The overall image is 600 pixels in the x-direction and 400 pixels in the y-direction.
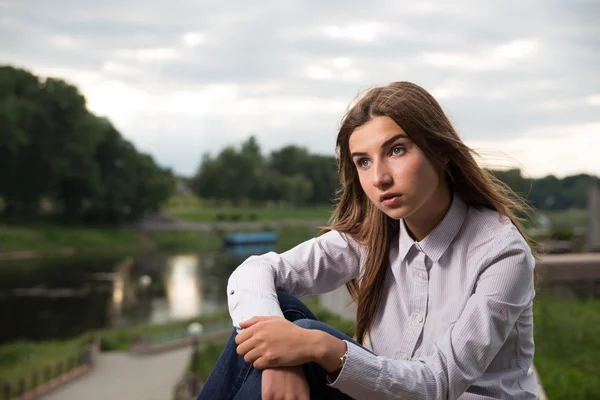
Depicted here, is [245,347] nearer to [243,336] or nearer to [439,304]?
[243,336]

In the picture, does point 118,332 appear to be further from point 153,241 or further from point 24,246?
point 153,241

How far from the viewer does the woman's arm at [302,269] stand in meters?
1.14

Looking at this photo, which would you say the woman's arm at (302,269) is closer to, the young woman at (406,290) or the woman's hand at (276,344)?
the young woman at (406,290)

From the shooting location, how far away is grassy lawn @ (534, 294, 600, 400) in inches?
101

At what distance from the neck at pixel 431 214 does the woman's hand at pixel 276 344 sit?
0.97 feet

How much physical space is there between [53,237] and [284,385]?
27.8 metres

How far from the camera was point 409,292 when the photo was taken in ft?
3.79

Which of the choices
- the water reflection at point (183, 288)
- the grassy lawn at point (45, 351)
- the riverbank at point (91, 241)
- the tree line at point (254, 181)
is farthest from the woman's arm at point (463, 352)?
the tree line at point (254, 181)

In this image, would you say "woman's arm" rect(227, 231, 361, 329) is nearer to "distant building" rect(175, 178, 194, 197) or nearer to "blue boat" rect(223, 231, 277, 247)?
"blue boat" rect(223, 231, 277, 247)

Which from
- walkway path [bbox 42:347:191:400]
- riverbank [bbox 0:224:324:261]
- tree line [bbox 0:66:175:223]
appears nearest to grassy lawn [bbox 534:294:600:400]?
walkway path [bbox 42:347:191:400]

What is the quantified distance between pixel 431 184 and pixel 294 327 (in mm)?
317

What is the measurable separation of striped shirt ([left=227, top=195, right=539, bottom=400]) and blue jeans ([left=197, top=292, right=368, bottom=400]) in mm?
51

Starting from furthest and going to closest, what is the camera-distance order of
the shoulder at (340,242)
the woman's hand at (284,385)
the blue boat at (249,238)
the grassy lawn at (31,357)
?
the blue boat at (249,238), the grassy lawn at (31,357), the shoulder at (340,242), the woman's hand at (284,385)

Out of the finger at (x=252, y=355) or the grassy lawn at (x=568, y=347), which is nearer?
the finger at (x=252, y=355)
